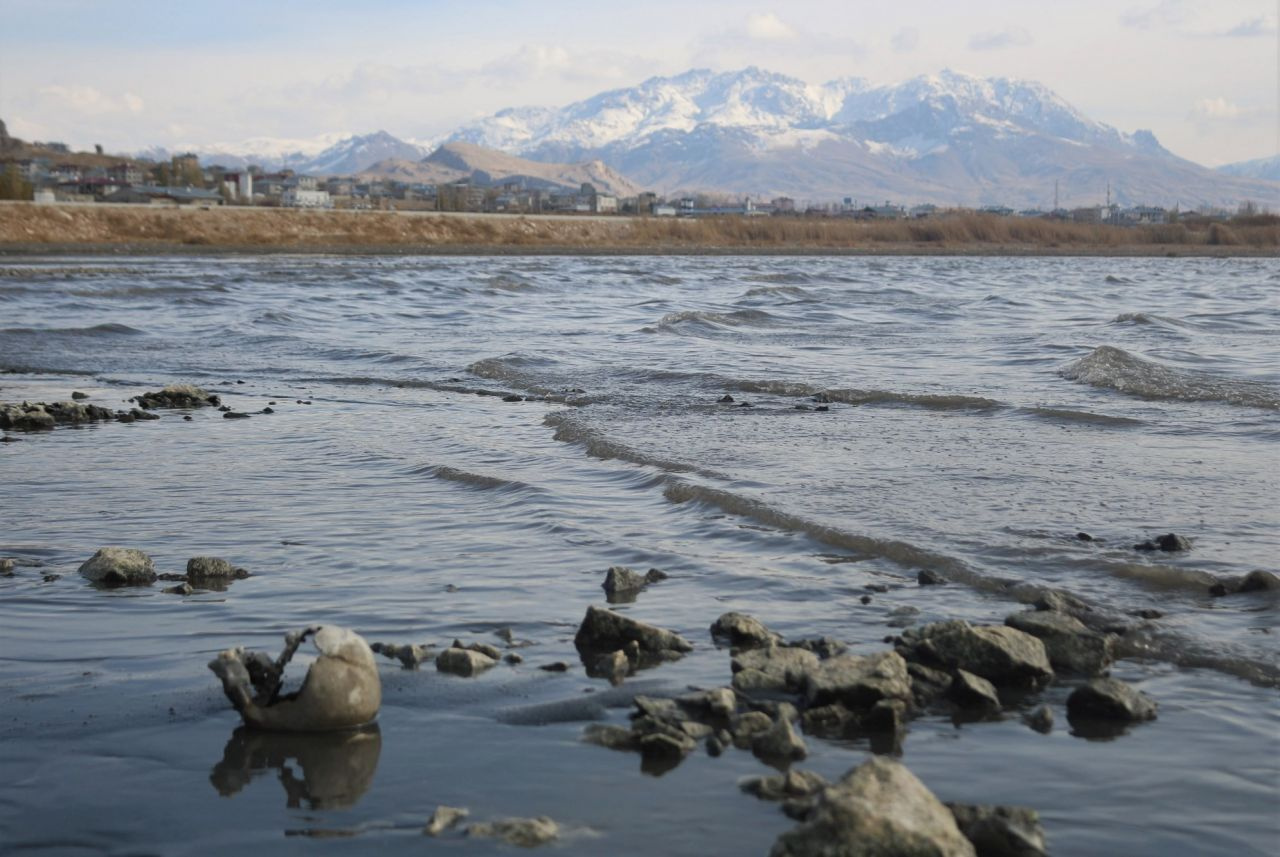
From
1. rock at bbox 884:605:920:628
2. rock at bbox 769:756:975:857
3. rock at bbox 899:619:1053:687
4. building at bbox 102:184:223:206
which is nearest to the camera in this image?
rock at bbox 769:756:975:857

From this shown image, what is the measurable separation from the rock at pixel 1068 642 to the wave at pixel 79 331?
26.2 metres

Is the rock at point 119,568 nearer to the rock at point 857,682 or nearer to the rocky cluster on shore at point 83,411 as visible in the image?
the rock at point 857,682

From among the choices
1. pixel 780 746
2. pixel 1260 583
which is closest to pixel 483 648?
pixel 780 746

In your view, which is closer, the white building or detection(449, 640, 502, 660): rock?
detection(449, 640, 502, 660): rock

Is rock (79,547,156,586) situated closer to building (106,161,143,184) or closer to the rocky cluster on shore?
the rocky cluster on shore

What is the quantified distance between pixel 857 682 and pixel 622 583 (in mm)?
2417

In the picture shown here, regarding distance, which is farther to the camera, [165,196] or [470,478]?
[165,196]

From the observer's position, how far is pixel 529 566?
8.54m

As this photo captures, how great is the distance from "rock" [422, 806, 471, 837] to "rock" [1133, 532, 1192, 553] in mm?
5909

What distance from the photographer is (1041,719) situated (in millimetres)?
5707

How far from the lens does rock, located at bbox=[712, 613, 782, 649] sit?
6645 millimetres

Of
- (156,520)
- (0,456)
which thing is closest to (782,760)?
(156,520)

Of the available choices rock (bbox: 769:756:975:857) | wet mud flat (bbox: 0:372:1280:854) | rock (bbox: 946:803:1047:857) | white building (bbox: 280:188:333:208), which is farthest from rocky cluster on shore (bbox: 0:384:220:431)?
white building (bbox: 280:188:333:208)

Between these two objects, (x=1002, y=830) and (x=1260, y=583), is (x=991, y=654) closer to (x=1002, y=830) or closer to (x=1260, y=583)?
(x=1002, y=830)
